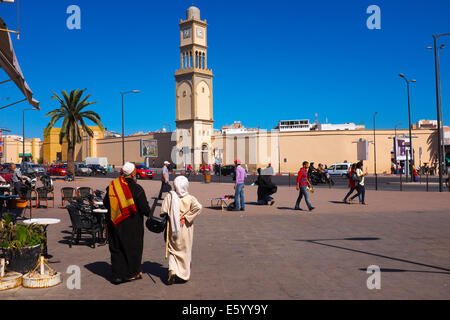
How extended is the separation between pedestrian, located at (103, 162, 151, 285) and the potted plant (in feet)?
3.94

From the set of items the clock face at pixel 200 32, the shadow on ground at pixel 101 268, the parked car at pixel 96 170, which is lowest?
the shadow on ground at pixel 101 268

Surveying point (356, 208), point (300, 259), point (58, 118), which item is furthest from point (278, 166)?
point (300, 259)

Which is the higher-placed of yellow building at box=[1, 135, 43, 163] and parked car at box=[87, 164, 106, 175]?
yellow building at box=[1, 135, 43, 163]

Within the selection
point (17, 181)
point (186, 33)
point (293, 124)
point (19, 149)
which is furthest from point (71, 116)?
point (293, 124)

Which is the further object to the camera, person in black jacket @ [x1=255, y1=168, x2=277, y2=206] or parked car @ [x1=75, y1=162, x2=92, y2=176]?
parked car @ [x1=75, y1=162, x2=92, y2=176]

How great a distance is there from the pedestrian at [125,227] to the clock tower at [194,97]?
190 feet

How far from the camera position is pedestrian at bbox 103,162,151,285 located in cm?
543

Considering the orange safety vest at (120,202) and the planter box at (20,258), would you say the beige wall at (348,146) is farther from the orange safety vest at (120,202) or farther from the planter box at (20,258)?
the planter box at (20,258)

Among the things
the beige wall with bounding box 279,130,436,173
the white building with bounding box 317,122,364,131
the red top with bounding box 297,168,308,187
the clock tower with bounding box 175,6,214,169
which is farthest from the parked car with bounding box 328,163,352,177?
→ the white building with bounding box 317,122,364,131

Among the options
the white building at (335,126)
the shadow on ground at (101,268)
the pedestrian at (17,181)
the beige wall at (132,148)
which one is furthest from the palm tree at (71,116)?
the white building at (335,126)

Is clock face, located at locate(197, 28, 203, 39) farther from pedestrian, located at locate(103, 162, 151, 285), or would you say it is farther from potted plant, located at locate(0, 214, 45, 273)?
pedestrian, located at locate(103, 162, 151, 285)

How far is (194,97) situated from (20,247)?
59.9 m

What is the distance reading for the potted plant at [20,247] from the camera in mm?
5625

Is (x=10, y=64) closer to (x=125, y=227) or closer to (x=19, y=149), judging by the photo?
(x=125, y=227)
